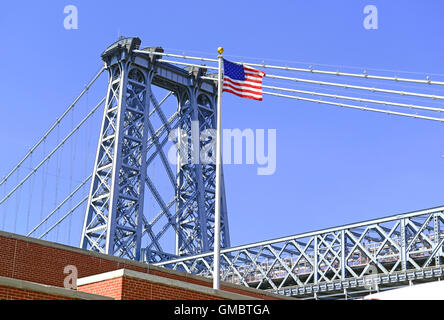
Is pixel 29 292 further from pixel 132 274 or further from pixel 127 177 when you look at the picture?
pixel 127 177

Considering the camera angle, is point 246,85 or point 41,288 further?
point 246,85

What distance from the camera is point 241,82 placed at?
29.1m

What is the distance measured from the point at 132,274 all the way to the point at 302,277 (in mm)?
34848

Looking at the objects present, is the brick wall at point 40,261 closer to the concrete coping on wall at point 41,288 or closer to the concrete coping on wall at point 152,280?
the concrete coping on wall at point 152,280

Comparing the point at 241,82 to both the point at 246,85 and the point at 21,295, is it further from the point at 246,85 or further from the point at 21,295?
the point at 21,295

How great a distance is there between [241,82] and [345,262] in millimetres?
22690

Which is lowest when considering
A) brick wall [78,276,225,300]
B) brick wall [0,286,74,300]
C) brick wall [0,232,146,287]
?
brick wall [0,286,74,300]

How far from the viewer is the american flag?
2880cm

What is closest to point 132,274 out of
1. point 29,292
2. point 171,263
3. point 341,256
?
point 29,292

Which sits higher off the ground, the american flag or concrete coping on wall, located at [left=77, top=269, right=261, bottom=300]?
the american flag

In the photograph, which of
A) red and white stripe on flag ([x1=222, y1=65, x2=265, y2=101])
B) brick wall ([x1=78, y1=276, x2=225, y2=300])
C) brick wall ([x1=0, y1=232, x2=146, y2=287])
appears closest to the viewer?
brick wall ([x1=78, y1=276, x2=225, y2=300])

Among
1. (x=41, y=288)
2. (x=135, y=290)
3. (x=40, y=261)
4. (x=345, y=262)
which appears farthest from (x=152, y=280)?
(x=345, y=262)

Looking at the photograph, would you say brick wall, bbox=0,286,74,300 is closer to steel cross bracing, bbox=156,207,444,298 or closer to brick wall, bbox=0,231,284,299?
brick wall, bbox=0,231,284,299

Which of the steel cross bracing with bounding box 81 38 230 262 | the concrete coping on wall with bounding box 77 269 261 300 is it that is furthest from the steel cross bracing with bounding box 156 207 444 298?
the concrete coping on wall with bounding box 77 269 261 300
